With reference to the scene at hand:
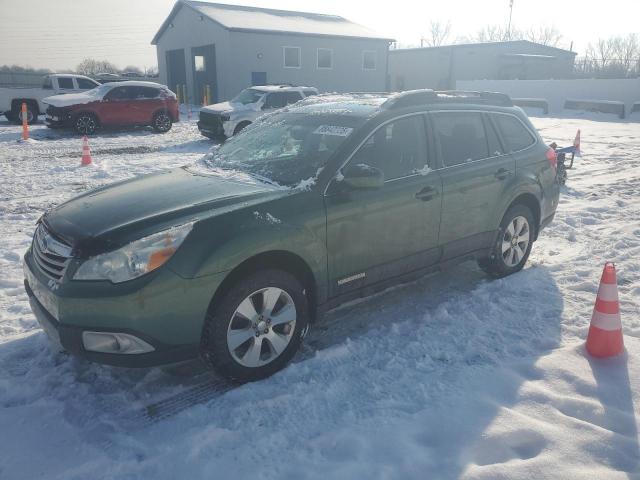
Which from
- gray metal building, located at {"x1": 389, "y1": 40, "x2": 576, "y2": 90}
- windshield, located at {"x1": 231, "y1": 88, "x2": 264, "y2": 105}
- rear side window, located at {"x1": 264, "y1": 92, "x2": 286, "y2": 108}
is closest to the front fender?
rear side window, located at {"x1": 264, "y1": 92, "x2": 286, "y2": 108}

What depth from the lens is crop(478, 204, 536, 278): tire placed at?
5039 millimetres

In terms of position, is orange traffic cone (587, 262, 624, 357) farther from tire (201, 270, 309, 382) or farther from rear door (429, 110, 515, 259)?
tire (201, 270, 309, 382)

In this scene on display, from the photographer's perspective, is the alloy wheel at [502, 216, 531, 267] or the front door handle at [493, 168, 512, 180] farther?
the alloy wheel at [502, 216, 531, 267]

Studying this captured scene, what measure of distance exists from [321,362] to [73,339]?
1583mm

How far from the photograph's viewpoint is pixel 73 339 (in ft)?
9.80

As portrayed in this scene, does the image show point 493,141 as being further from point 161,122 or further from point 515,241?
point 161,122

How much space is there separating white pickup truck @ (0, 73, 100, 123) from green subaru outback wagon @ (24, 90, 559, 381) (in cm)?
1783

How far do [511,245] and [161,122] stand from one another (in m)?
15.1

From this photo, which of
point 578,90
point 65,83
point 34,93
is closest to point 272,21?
point 65,83

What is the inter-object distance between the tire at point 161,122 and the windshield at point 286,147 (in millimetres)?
13950

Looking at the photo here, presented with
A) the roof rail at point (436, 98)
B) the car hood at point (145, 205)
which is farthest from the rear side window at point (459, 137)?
the car hood at point (145, 205)

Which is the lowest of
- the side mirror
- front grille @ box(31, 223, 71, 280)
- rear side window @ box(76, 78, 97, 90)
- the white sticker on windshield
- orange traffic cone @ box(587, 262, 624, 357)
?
orange traffic cone @ box(587, 262, 624, 357)

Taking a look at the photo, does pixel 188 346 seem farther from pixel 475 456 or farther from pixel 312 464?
pixel 475 456

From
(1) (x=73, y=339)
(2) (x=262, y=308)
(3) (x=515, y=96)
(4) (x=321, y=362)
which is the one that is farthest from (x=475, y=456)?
(3) (x=515, y=96)
